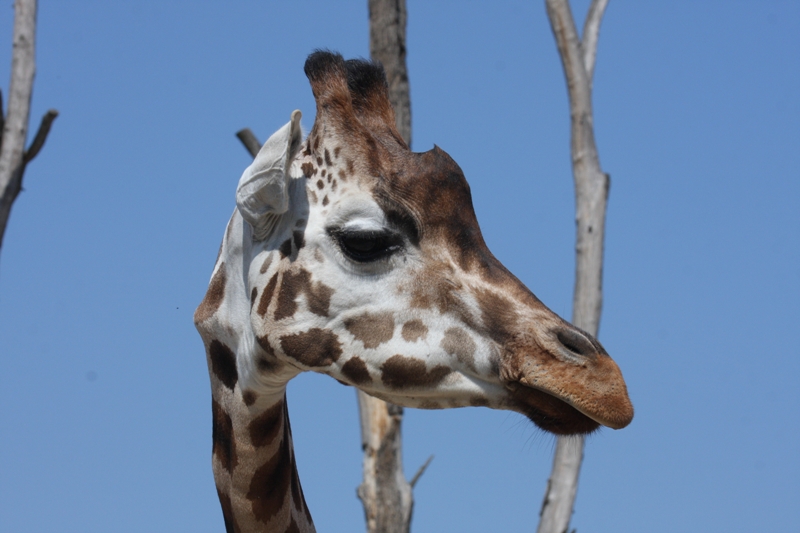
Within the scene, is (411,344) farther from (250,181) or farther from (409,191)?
(250,181)

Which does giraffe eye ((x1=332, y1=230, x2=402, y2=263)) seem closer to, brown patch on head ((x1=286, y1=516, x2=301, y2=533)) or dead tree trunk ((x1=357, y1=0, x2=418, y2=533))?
brown patch on head ((x1=286, y1=516, x2=301, y2=533))

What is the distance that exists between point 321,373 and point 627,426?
40.4 inches

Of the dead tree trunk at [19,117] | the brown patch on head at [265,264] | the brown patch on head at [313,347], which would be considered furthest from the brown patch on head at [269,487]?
the dead tree trunk at [19,117]

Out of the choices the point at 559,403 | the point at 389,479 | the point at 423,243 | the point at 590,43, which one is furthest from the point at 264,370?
the point at 590,43

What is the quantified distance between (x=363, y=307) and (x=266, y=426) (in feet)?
2.23

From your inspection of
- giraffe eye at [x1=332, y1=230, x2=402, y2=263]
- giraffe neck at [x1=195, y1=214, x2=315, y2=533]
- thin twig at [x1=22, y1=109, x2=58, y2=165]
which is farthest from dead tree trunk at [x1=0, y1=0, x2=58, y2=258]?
giraffe eye at [x1=332, y1=230, x2=402, y2=263]

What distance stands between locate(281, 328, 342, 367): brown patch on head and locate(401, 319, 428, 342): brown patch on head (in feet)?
0.77

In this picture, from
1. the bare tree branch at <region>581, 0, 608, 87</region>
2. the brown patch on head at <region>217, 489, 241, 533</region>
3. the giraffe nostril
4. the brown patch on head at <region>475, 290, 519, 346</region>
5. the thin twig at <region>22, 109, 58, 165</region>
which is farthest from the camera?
the bare tree branch at <region>581, 0, 608, 87</region>

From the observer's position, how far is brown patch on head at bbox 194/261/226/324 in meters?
3.73

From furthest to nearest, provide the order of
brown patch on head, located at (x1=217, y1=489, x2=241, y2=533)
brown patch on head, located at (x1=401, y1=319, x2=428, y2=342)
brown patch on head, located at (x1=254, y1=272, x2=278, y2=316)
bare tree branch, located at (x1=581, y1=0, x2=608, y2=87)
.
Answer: bare tree branch, located at (x1=581, y1=0, x2=608, y2=87) → brown patch on head, located at (x1=217, y1=489, x2=241, y2=533) → brown patch on head, located at (x1=254, y1=272, x2=278, y2=316) → brown patch on head, located at (x1=401, y1=319, x2=428, y2=342)

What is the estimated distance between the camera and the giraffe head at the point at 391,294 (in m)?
2.98

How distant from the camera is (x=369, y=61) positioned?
3.76 m

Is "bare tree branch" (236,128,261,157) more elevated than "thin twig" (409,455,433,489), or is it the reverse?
"bare tree branch" (236,128,261,157)

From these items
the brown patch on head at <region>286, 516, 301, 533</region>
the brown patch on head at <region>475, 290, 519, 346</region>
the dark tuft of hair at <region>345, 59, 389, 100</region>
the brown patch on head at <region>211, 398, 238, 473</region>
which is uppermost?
the dark tuft of hair at <region>345, 59, 389, 100</region>
